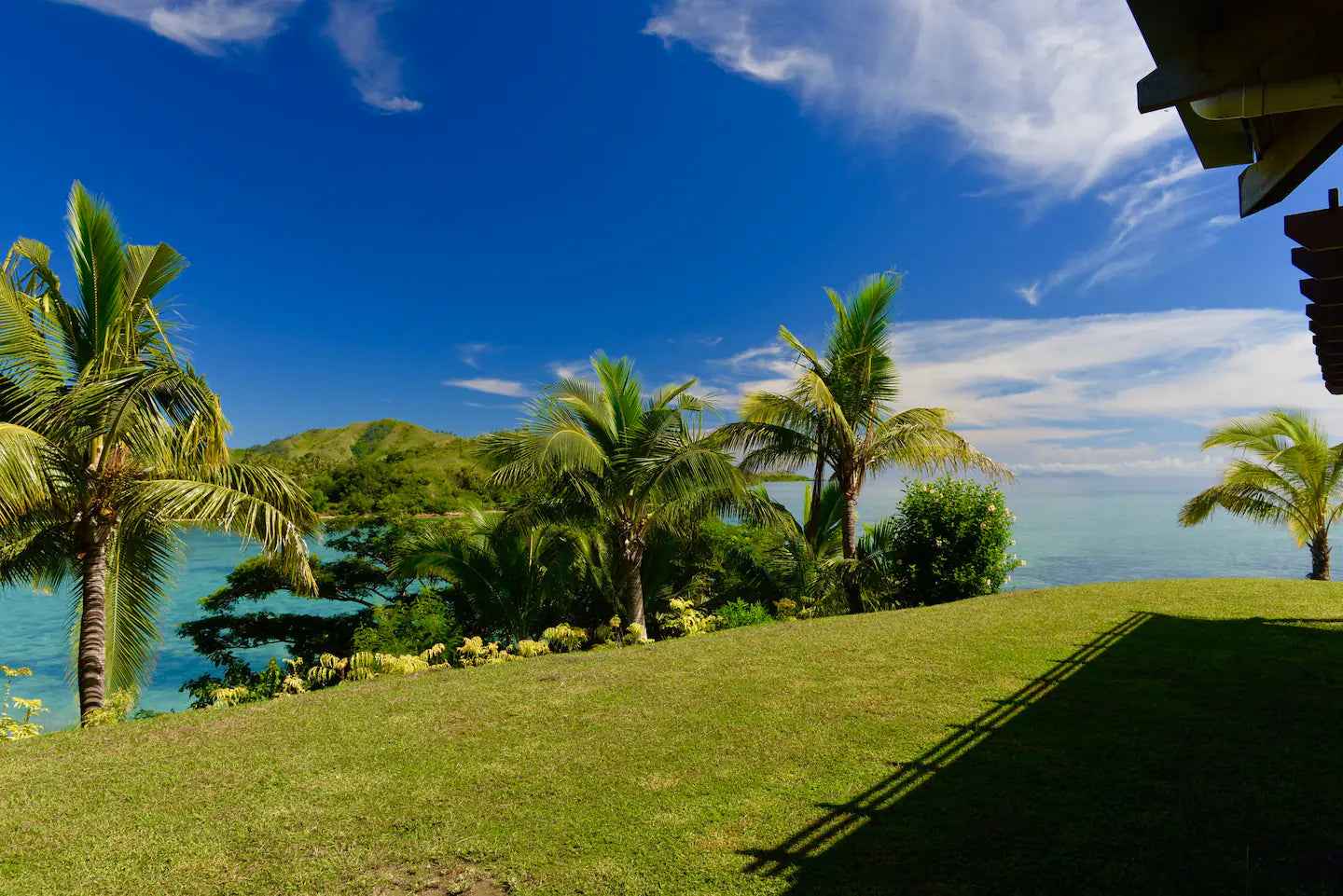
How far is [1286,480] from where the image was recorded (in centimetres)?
1262

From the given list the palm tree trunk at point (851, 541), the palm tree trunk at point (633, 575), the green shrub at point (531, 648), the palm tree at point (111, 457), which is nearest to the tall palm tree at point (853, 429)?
the palm tree trunk at point (851, 541)

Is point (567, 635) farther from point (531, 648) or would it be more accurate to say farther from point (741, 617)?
point (741, 617)

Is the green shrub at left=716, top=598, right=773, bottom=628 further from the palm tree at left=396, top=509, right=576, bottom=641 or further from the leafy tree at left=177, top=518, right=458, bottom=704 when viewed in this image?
the leafy tree at left=177, top=518, right=458, bottom=704

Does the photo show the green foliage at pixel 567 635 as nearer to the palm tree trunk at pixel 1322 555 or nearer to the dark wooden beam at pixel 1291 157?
the dark wooden beam at pixel 1291 157

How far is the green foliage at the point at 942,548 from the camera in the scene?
11602 mm

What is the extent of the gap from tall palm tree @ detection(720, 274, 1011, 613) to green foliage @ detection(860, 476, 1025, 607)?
0.42m

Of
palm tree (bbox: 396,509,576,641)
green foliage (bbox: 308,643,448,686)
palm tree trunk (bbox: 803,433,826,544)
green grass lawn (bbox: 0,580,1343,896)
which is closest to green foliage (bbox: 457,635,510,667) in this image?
green foliage (bbox: 308,643,448,686)

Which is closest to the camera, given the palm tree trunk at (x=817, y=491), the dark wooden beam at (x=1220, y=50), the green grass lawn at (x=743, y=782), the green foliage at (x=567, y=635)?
the dark wooden beam at (x=1220, y=50)

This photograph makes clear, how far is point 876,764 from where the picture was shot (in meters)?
4.27

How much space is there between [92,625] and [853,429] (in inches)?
449

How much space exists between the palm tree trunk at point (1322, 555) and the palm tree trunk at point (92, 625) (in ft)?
65.4

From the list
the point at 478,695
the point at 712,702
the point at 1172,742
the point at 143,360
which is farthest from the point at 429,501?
the point at 1172,742

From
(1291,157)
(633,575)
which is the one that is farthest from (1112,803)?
(633,575)

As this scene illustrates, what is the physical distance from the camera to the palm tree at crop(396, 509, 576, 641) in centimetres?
1183
